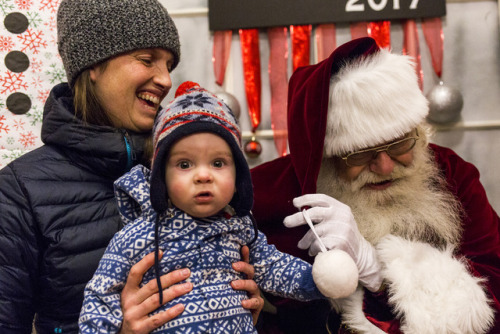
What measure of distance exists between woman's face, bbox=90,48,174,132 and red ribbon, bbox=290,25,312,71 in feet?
3.88

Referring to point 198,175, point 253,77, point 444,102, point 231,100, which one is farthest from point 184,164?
point 444,102

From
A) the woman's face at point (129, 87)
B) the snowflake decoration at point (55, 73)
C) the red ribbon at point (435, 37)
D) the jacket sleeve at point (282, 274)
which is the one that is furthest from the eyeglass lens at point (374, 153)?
the snowflake decoration at point (55, 73)

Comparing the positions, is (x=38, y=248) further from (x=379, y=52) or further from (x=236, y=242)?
(x=379, y=52)

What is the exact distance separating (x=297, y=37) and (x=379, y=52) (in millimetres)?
949

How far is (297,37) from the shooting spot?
2.49 m

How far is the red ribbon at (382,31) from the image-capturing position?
247 centimetres

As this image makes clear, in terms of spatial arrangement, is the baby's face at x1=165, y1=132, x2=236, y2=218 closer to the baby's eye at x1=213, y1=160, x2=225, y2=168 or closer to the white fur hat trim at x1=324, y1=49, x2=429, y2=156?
the baby's eye at x1=213, y1=160, x2=225, y2=168

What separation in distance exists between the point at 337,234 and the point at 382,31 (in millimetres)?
1540

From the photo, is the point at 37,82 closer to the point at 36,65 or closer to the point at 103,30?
the point at 36,65

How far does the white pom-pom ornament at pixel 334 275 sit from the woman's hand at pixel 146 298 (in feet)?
1.07

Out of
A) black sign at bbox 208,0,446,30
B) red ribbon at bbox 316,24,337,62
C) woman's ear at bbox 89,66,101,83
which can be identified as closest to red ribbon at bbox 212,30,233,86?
black sign at bbox 208,0,446,30

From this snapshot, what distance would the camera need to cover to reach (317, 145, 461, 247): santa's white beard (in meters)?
1.56

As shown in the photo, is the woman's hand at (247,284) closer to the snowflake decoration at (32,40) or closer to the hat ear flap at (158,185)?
the hat ear flap at (158,185)

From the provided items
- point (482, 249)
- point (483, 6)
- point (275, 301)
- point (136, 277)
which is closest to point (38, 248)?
point (136, 277)
